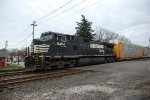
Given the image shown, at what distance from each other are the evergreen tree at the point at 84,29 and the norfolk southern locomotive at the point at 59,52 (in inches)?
978

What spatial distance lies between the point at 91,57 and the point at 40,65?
811cm

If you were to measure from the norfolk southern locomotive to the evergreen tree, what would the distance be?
2485cm

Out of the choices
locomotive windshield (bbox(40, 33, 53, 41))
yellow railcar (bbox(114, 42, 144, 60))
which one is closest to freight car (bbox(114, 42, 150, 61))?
yellow railcar (bbox(114, 42, 144, 60))

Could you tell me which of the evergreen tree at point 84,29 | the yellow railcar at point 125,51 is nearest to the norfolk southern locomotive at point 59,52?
the yellow railcar at point 125,51

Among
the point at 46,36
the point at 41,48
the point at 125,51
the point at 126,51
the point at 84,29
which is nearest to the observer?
the point at 41,48

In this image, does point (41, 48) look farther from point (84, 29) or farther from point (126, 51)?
point (84, 29)

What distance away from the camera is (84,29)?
46.9m

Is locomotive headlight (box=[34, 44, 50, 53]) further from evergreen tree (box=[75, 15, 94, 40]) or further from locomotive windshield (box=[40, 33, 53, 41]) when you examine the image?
evergreen tree (box=[75, 15, 94, 40])

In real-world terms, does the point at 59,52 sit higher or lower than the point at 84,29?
lower

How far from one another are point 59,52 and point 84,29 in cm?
3153

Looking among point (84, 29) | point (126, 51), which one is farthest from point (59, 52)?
point (84, 29)

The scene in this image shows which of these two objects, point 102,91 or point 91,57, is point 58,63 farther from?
point 102,91

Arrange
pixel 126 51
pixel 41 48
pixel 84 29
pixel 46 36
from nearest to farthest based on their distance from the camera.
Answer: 1. pixel 41 48
2. pixel 46 36
3. pixel 126 51
4. pixel 84 29

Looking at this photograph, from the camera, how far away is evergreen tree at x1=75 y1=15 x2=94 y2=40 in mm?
46375
